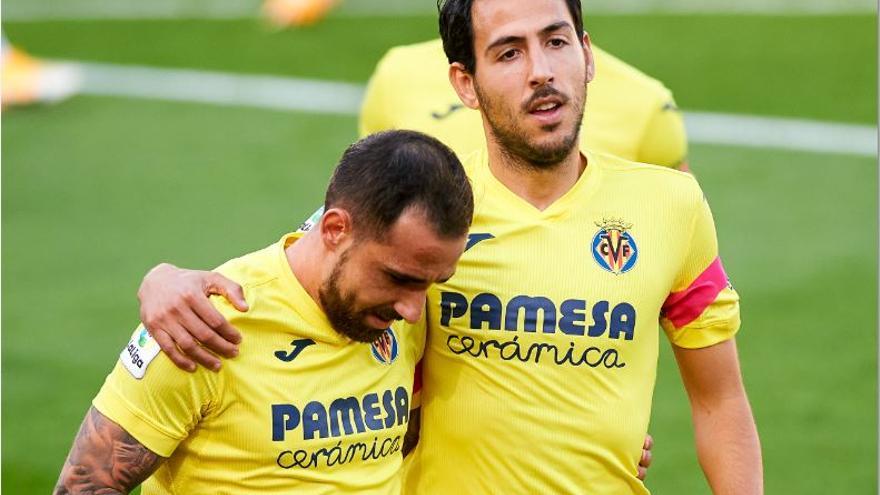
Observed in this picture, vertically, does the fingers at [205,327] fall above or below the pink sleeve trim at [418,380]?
above

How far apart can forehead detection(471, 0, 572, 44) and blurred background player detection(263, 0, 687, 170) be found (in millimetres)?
1260

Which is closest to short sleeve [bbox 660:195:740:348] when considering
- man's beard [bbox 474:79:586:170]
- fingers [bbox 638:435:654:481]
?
fingers [bbox 638:435:654:481]

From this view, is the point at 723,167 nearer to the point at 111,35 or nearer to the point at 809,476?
the point at 809,476

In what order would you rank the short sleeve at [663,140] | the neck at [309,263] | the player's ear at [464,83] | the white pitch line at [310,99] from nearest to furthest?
the neck at [309,263], the player's ear at [464,83], the short sleeve at [663,140], the white pitch line at [310,99]

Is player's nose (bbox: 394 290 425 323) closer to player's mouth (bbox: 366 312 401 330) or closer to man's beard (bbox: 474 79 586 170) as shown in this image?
player's mouth (bbox: 366 312 401 330)

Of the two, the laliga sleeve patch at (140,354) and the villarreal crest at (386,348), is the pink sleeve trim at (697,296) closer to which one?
the villarreal crest at (386,348)

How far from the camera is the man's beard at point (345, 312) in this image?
4043 millimetres

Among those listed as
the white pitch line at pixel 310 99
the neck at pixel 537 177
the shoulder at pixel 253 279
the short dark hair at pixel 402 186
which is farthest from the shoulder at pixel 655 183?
the white pitch line at pixel 310 99

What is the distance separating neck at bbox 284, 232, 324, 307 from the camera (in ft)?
13.5

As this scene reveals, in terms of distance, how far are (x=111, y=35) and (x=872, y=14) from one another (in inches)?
308

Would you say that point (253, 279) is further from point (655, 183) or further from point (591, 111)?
point (591, 111)

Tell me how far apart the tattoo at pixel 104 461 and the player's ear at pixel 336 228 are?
0.71 meters

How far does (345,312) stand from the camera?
13.4ft

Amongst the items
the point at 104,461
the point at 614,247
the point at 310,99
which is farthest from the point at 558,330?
the point at 310,99
